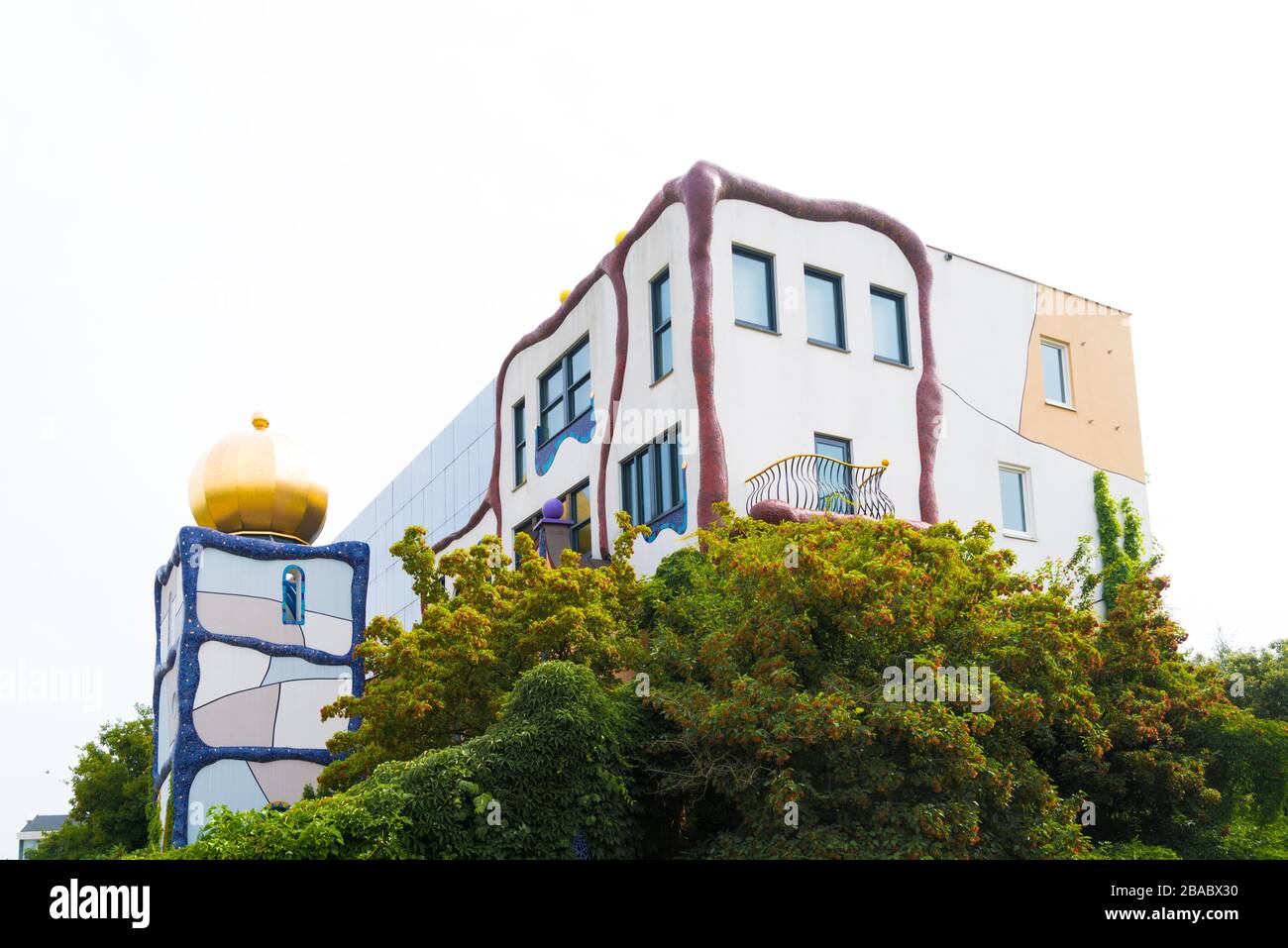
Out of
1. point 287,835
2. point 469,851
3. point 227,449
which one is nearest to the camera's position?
point 287,835

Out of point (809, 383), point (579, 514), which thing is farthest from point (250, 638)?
point (809, 383)

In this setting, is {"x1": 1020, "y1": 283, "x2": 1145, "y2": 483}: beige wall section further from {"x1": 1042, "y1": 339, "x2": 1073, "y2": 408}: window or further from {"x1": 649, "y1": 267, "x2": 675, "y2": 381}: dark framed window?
{"x1": 649, "y1": 267, "x2": 675, "y2": 381}: dark framed window

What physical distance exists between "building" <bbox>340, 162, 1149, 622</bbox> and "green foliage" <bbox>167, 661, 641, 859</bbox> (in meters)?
5.01

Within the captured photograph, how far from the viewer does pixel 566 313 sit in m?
24.8

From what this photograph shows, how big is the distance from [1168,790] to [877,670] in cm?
526

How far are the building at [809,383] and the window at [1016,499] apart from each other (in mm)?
32

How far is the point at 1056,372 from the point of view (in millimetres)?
24531

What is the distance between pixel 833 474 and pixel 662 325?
3.77 meters

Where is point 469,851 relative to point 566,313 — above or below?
below

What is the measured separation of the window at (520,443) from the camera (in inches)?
1040
